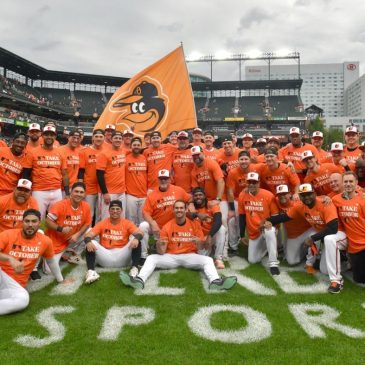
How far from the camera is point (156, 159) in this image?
7.65 m

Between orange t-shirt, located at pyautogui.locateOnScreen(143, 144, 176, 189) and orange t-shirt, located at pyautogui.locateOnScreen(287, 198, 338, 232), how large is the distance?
8.77ft

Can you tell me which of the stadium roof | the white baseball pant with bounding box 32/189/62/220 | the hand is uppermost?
the stadium roof

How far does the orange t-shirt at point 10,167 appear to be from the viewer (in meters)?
6.34

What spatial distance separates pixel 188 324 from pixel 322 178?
3902 mm

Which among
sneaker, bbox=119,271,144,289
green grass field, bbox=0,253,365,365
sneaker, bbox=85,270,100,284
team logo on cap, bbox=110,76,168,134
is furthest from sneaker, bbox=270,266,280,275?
team logo on cap, bbox=110,76,168,134

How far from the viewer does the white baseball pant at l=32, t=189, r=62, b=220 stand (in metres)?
6.66

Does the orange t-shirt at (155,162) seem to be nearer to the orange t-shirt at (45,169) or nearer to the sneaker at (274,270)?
the orange t-shirt at (45,169)

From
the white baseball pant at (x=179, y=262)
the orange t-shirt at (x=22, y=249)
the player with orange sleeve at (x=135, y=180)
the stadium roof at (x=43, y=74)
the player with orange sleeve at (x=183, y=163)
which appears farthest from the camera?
the stadium roof at (x=43, y=74)

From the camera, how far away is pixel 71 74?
52.5m

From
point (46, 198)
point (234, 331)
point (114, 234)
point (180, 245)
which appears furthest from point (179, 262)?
point (46, 198)

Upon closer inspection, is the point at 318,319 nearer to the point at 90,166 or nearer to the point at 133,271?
the point at 133,271

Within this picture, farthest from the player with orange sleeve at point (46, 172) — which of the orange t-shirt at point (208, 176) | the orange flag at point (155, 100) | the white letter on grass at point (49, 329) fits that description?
the orange flag at point (155, 100)

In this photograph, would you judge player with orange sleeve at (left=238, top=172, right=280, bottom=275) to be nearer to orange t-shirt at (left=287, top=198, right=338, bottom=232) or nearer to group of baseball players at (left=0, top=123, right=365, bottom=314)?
group of baseball players at (left=0, top=123, right=365, bottom=314)

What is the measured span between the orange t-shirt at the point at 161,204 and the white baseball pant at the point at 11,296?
97.4 inches
